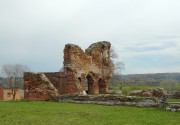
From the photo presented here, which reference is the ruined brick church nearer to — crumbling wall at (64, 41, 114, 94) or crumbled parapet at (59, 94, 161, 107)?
crumbling wall at (64, 41, 114, 94)

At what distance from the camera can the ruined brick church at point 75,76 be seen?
70.7ft

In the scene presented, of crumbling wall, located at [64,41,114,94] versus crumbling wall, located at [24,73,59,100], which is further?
crumbling wall, located at [64,41,114,94]

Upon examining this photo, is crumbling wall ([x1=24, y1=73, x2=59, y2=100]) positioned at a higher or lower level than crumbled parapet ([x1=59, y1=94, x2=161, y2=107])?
higher

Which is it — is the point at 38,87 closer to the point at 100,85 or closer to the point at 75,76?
the point at 75,76

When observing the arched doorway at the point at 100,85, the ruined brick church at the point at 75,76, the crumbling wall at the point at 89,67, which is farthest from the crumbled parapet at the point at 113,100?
the arched doorway at the point at 100,85

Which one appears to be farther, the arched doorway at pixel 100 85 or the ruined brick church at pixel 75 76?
the arched doorway at pixel 100 85

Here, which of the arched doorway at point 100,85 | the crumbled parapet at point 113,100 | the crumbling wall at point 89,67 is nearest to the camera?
the crumbled parapet at point 113,100

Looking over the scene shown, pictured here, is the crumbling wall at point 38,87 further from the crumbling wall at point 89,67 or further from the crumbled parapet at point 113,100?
the crumbling wall at point 89,67

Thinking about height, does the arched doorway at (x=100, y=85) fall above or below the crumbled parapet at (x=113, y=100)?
above

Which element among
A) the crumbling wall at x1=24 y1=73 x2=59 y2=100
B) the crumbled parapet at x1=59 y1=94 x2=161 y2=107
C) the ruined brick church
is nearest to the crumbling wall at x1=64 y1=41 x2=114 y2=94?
the ruined brick church

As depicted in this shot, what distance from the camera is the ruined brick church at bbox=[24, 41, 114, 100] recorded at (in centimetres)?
2156

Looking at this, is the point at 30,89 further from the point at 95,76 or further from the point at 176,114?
the point at 176,114

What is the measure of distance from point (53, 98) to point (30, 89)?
6.24 ft

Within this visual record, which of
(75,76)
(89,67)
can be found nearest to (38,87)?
(75,76)
